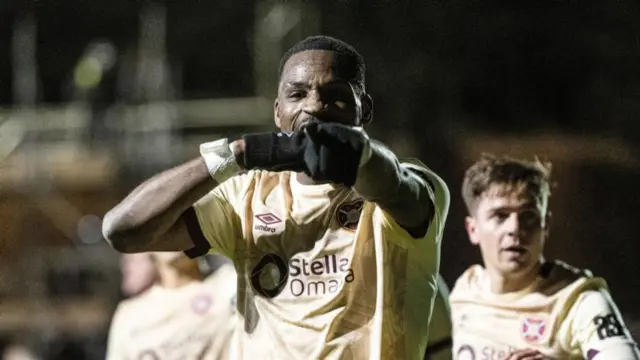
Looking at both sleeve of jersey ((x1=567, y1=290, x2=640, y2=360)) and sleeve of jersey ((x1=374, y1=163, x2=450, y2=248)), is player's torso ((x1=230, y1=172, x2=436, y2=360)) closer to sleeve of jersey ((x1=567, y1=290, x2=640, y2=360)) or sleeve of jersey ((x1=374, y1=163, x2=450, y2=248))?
sleeve of jersey ((x1=374, y1=163, x2=450, y2=248))

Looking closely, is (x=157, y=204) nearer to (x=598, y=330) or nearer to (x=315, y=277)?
(x=315, y=277)

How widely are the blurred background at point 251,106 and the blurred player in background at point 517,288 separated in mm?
108

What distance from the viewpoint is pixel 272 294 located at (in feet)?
3.70

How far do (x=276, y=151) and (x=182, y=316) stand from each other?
1.45 m

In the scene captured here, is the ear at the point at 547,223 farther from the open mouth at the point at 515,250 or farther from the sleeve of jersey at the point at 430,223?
the sleeve of jersey at the point at 430,223

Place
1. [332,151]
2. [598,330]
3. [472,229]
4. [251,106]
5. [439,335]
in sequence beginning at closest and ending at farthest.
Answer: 1. [332,151]
2. [439,335]
3. [598,330]
4. [472,229]
5. [251,106]

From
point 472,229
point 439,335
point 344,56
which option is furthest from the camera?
point 472,229

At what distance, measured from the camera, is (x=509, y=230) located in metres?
2.02

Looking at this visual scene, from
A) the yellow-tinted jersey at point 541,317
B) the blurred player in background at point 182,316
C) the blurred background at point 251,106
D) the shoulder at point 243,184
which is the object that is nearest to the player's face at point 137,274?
the blurred player in background at point 182,316

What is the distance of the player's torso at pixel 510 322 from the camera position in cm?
198

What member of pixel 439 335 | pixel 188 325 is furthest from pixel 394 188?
pixel 188 325

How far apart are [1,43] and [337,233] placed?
2.01m

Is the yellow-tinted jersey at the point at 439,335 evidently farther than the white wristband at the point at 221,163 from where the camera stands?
Yes

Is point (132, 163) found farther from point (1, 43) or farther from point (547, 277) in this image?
point (547, 277)
